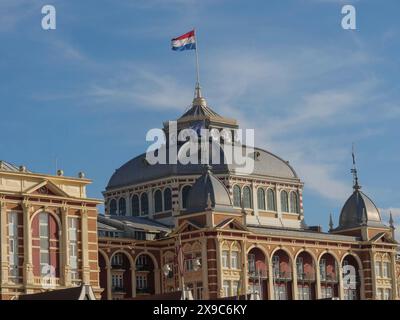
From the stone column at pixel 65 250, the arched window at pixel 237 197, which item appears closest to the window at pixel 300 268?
the arched window at pixel 237 197

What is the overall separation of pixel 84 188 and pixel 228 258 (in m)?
19.1

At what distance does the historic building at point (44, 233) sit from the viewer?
113m

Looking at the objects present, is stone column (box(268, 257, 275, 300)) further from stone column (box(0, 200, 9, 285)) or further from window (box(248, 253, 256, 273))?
stone column (box(0, 200, 9, 285))

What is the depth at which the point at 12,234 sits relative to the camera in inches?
4473

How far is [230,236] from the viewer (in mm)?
131625

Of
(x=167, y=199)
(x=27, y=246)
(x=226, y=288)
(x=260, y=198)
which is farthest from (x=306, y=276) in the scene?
(x=27, y=246)

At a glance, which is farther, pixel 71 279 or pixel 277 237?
pixel 277 237

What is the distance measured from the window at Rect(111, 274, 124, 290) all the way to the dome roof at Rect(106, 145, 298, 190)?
16302 millimetres

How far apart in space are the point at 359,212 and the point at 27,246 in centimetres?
4894
